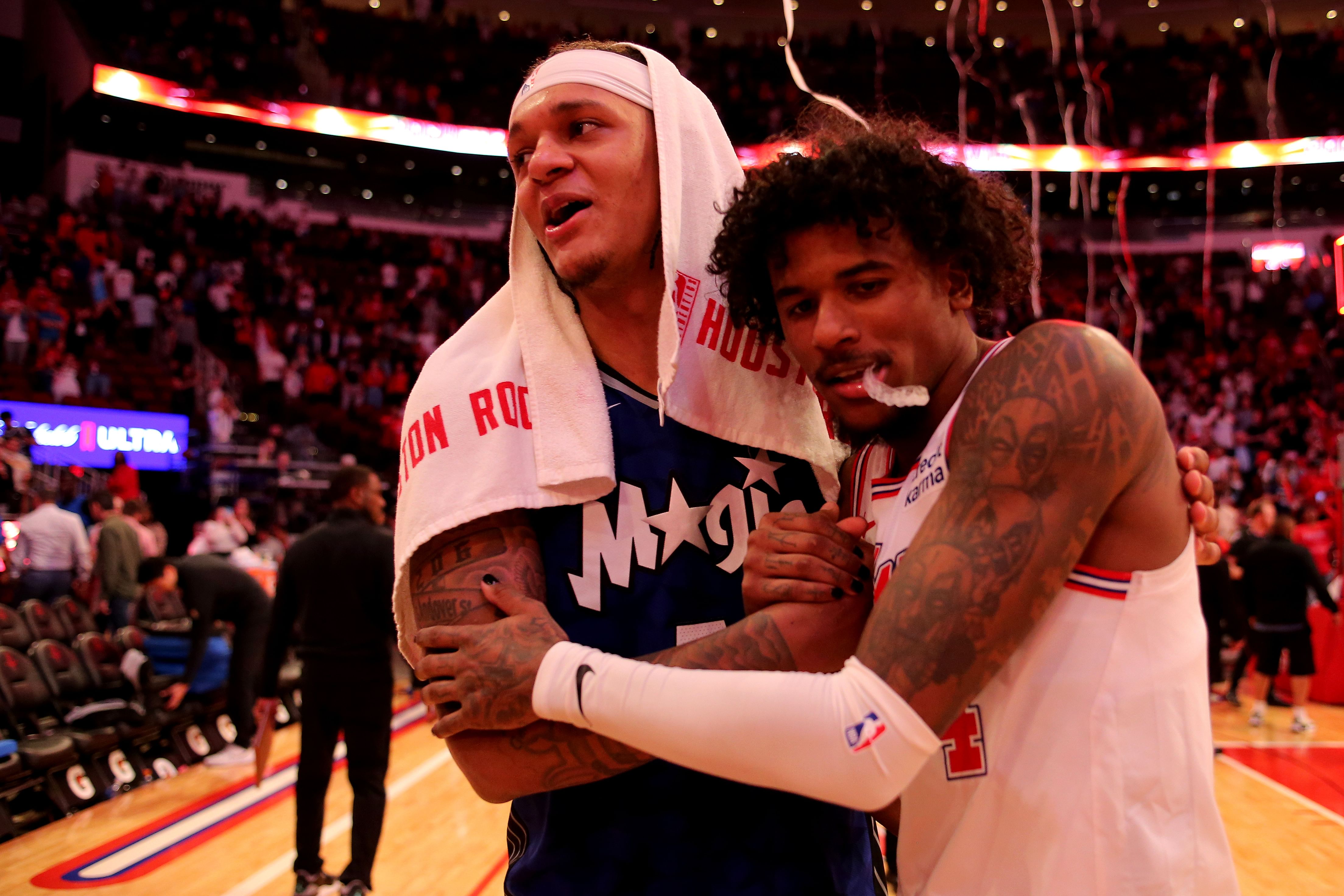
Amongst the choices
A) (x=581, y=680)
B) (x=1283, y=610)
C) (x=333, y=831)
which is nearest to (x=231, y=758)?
(x=333, y=831)

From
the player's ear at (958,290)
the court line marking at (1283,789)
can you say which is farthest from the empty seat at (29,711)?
the court line marking at (1283,789)

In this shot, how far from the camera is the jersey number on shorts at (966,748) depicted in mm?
1533

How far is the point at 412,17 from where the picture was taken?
23203 mm

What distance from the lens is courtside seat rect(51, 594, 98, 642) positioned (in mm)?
7688

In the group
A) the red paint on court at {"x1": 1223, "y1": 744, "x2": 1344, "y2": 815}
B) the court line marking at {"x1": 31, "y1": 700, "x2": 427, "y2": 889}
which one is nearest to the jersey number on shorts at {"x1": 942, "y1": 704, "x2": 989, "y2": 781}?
the court line marking at {"x1": 31, "y1": 700, "x2": 427, "y2": 889}

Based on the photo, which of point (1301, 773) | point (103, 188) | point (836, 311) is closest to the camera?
point (836, 311)

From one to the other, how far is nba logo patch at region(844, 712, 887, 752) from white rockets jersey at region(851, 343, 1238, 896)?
0.23 m

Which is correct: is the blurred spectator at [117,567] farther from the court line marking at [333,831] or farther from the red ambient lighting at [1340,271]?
the red ambient lighting at [1340,271]

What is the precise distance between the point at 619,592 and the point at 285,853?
5.26 metres

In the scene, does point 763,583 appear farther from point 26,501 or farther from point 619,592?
point 26,501

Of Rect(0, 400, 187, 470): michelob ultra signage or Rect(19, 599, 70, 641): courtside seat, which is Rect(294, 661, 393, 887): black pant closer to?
Rect(19, 599, 70, 641): courtside seat

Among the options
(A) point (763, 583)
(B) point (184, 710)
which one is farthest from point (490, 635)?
(B) point (184, 710)

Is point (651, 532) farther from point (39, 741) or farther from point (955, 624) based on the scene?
point (39, 741)

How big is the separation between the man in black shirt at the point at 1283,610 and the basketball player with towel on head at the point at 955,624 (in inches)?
353
